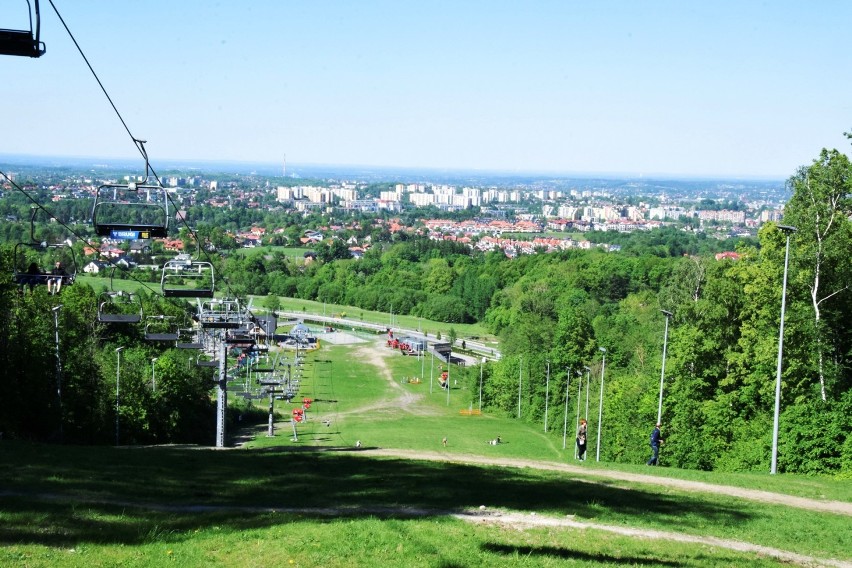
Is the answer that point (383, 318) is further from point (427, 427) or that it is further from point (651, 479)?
point (651, 479)

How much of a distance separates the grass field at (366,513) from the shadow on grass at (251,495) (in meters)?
0.04

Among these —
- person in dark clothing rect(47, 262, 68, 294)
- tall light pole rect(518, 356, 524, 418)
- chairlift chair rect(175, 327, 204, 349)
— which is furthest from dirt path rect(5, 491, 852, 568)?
tall light pole rect(518, 356, 524, 418)

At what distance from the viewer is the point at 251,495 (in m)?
18.8

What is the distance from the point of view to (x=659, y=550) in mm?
15555

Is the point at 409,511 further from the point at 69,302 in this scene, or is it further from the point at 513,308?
the point at 513,308

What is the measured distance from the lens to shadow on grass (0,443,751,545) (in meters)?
15.6

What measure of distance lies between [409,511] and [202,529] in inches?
152

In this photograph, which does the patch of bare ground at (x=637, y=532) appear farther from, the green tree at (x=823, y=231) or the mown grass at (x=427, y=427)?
the green tree at (x=823, y=231)

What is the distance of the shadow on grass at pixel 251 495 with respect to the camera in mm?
15609

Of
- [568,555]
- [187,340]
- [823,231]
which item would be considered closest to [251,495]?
[568,555]

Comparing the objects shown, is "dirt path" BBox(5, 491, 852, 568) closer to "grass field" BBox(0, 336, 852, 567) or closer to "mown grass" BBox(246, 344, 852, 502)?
"grass field" BBox(0, 336, 852, 567)

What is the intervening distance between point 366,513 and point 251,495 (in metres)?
2.78

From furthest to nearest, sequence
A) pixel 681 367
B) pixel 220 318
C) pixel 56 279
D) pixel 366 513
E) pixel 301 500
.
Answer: pixel 681 367, pixel 220 318, pixel 56 279, pixel 301 500, pixel 366 513

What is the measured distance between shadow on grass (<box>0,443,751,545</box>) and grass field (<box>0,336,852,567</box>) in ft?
0.14
